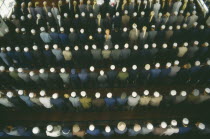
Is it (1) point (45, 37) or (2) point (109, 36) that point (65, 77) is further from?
(2) point (109, 36)

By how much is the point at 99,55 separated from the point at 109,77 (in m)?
0.62

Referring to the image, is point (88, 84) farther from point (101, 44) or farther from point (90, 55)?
point (101, 44)

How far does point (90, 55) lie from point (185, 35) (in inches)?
94.7

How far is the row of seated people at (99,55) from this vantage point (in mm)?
5043

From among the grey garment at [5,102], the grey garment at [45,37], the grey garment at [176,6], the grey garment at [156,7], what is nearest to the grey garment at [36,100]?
the grey garment at [5,102]

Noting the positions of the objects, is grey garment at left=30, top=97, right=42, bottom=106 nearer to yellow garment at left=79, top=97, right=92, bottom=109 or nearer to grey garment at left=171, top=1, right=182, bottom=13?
yellow garment at left=79, top=97, right=92, bottom=109

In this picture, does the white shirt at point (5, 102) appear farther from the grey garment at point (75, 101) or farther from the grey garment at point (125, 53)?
the grey garment at point (125, 53)

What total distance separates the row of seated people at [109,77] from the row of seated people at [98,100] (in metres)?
0.43

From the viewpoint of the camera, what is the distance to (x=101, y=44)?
5570 millimetres

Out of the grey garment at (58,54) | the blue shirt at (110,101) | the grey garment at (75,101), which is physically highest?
the grey garment at (58,54)

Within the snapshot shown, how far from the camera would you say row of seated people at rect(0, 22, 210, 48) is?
538cm

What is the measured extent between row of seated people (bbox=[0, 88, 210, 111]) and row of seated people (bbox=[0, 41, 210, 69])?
1.01 m

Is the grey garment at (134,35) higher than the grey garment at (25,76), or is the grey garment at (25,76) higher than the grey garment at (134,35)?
the grey garment at (134,35)

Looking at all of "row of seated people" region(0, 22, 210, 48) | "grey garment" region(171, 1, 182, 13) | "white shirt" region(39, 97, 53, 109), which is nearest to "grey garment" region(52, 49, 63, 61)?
"row of seated people" region(0, 22, 210, 48)
